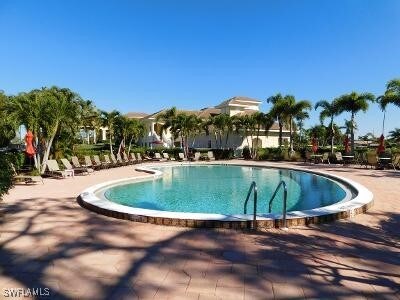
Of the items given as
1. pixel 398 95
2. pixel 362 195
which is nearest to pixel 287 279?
pixel 362 195

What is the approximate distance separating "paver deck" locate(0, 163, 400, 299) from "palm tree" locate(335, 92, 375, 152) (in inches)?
940

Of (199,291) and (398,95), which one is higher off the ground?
(398,95)

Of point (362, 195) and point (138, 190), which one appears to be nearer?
point (362, 195)

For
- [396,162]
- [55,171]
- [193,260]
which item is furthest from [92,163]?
[396,162]

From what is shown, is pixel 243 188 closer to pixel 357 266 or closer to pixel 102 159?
pixel 357 266

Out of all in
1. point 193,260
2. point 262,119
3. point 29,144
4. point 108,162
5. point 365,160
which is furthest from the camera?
point 262,119

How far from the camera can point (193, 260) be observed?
5.09 meters

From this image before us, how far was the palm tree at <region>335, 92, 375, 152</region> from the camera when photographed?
94.9ft

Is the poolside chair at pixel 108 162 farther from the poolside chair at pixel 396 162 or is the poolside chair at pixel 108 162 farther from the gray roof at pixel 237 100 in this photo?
the gray roof at pixel 237 100

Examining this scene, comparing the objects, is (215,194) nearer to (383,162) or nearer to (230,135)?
(383,162)

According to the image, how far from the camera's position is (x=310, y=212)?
7754mm

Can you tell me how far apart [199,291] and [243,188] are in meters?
11.0

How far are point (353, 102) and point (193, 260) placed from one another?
28.5m

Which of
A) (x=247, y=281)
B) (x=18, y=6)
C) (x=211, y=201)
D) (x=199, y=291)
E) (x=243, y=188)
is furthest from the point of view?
(x=243, y=188)
